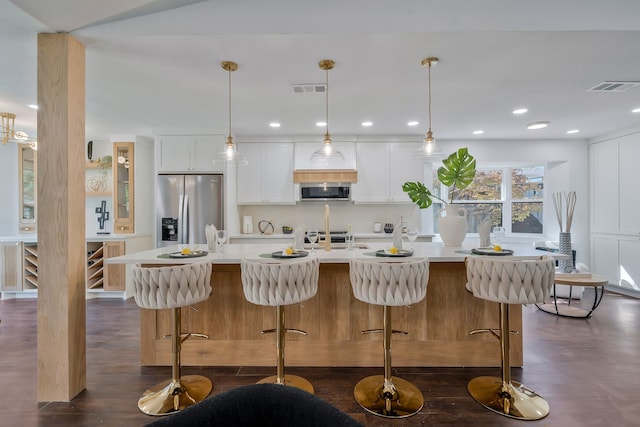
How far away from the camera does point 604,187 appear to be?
15.4ft

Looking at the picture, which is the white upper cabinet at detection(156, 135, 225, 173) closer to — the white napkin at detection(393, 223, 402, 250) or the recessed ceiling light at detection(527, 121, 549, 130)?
the white napkin at detection(393, 223, 402, 250)

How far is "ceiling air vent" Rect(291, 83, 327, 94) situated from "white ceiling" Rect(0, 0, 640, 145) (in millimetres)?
67

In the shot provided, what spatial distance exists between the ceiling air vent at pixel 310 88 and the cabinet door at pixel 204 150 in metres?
1.92

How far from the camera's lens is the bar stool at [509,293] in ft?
5.78

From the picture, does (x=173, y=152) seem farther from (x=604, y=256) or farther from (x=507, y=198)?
(x=604, y=256)

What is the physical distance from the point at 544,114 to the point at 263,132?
388cm

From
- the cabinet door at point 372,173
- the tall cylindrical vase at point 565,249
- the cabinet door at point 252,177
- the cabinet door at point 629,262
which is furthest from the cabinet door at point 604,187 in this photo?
the cabinet door at point 252,177

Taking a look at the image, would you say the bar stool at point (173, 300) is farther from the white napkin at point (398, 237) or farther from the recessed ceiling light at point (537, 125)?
the recessed ceiling light at point (537, 125)

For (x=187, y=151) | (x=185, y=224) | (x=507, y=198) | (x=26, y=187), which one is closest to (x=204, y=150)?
(x=187, y=151)

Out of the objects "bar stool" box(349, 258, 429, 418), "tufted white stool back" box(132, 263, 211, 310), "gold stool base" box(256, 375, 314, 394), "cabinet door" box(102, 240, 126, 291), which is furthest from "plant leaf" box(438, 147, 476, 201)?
"cabinet door" box(102, 240, 126, 291)

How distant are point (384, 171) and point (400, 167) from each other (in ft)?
0.88

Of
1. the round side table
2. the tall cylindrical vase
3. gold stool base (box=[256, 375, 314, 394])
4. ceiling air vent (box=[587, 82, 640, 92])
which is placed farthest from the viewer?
the tall cylindrical vase

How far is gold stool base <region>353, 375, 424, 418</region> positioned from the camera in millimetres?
1826

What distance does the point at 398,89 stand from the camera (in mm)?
2924
